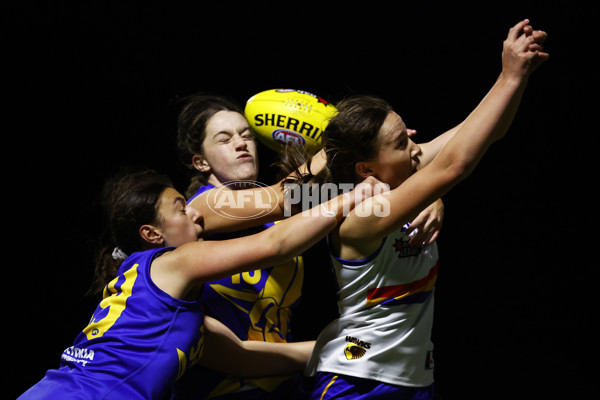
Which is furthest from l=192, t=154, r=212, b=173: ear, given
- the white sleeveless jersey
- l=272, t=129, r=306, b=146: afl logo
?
the white sleeveless jersey

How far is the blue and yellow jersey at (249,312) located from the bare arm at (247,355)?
2.1 inches

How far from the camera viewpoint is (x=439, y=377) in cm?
312

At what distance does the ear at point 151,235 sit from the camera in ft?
6.10

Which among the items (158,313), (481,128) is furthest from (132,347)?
(481,128)

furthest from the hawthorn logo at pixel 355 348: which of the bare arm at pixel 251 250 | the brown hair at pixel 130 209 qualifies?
the brown hair at pixel 130 209

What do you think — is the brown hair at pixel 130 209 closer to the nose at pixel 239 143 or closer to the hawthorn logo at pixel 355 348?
the nose at pixel 239 143

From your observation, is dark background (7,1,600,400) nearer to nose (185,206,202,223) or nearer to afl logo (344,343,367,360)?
nose (185,206,202,223)

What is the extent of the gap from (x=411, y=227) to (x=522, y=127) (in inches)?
59.7

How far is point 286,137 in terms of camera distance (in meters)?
2.24

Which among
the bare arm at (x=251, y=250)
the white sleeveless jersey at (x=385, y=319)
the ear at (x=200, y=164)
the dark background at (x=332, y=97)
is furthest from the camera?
the dark background at (x=332, y=97)

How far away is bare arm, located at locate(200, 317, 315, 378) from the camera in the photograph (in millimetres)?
1886

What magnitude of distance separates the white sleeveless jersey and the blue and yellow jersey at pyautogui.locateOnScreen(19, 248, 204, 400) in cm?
38

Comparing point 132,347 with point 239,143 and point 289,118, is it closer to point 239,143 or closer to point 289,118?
point 239,143

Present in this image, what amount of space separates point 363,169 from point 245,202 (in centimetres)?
41
